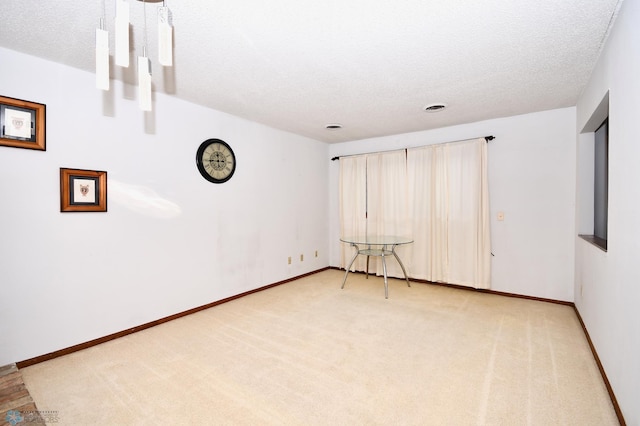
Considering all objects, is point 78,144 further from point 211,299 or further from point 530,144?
point 530,144

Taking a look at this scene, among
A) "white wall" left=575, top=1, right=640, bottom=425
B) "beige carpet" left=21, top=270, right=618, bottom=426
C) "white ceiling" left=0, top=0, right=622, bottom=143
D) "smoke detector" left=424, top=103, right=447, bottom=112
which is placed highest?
"smoke detector" left=424, top=103, right=447, bottom=112

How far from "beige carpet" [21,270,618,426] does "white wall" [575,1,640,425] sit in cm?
28

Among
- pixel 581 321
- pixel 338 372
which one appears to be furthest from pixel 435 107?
pixel 338 372

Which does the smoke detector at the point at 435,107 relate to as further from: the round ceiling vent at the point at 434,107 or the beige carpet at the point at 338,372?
the beige carpet at the point at 338,372

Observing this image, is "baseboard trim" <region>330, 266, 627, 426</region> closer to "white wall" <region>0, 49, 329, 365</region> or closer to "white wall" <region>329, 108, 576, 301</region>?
"white wall" <region>329, 108, 576, 301</region>

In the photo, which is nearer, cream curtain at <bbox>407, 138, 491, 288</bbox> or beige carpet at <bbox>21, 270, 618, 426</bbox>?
beige carpet at <bbox>21, 270, 618, 426</bbox>

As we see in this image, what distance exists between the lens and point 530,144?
3836 millimetres

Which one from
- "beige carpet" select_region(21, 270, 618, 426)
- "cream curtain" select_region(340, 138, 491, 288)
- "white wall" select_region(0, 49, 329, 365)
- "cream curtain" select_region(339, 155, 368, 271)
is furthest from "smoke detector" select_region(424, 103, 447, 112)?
"beige carpet" select_region(21, 270, 618, 426)

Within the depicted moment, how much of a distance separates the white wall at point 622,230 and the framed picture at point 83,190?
3.79 metres

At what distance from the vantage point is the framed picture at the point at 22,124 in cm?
222

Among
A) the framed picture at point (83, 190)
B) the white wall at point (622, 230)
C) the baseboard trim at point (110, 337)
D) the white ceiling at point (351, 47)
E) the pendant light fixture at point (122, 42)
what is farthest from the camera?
the framed picture at point (83, 190)

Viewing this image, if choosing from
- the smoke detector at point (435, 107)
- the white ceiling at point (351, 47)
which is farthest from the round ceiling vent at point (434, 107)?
the white ceiling at point (351, 47)

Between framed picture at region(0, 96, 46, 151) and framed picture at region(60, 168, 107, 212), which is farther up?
framed picture at region(0, 96, 46, 151)

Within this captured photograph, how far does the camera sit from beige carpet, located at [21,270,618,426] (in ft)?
5.89
